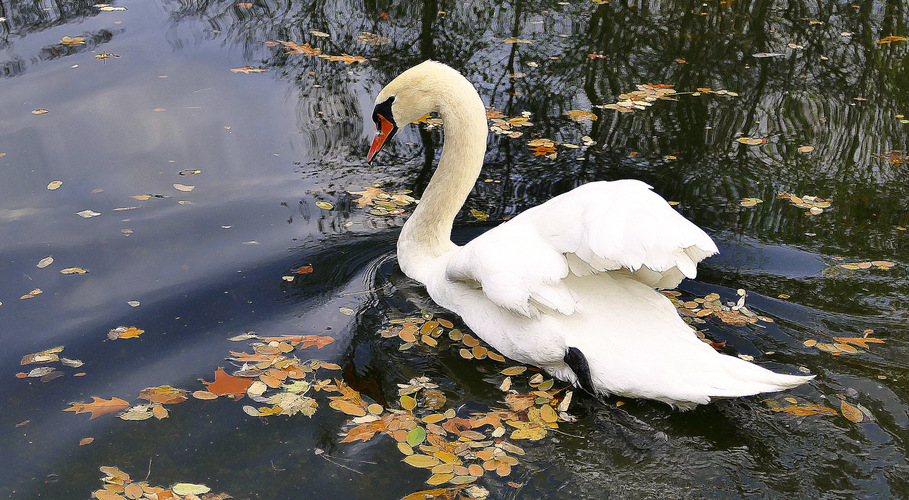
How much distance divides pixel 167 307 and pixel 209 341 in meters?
0.46

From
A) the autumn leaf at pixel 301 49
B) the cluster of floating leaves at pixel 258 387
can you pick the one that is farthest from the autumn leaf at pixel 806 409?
the autumn leaf at pixel 301 49

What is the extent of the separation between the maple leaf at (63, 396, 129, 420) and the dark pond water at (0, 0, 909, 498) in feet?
0.17

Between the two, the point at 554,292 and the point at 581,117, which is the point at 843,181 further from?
the point at 554,292

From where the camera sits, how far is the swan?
141 inches

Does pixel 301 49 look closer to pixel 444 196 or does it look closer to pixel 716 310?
pixel 444 196

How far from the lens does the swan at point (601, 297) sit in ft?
11.8

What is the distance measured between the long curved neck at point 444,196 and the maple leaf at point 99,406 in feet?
6.35

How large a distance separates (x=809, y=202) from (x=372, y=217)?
139 inches

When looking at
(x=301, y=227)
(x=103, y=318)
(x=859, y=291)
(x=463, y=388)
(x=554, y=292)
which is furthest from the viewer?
(x=301, y=227)

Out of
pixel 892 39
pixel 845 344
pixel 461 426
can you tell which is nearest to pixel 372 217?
pixel 461 426

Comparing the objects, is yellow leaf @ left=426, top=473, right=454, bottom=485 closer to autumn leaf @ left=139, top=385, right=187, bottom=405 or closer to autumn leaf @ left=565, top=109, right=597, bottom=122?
autumn leaf @ left=139, top=385, right=187, bottom=405

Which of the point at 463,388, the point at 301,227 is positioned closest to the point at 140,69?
the point at 301,227

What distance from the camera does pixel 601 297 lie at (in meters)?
4.08

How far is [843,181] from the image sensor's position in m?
6.89
